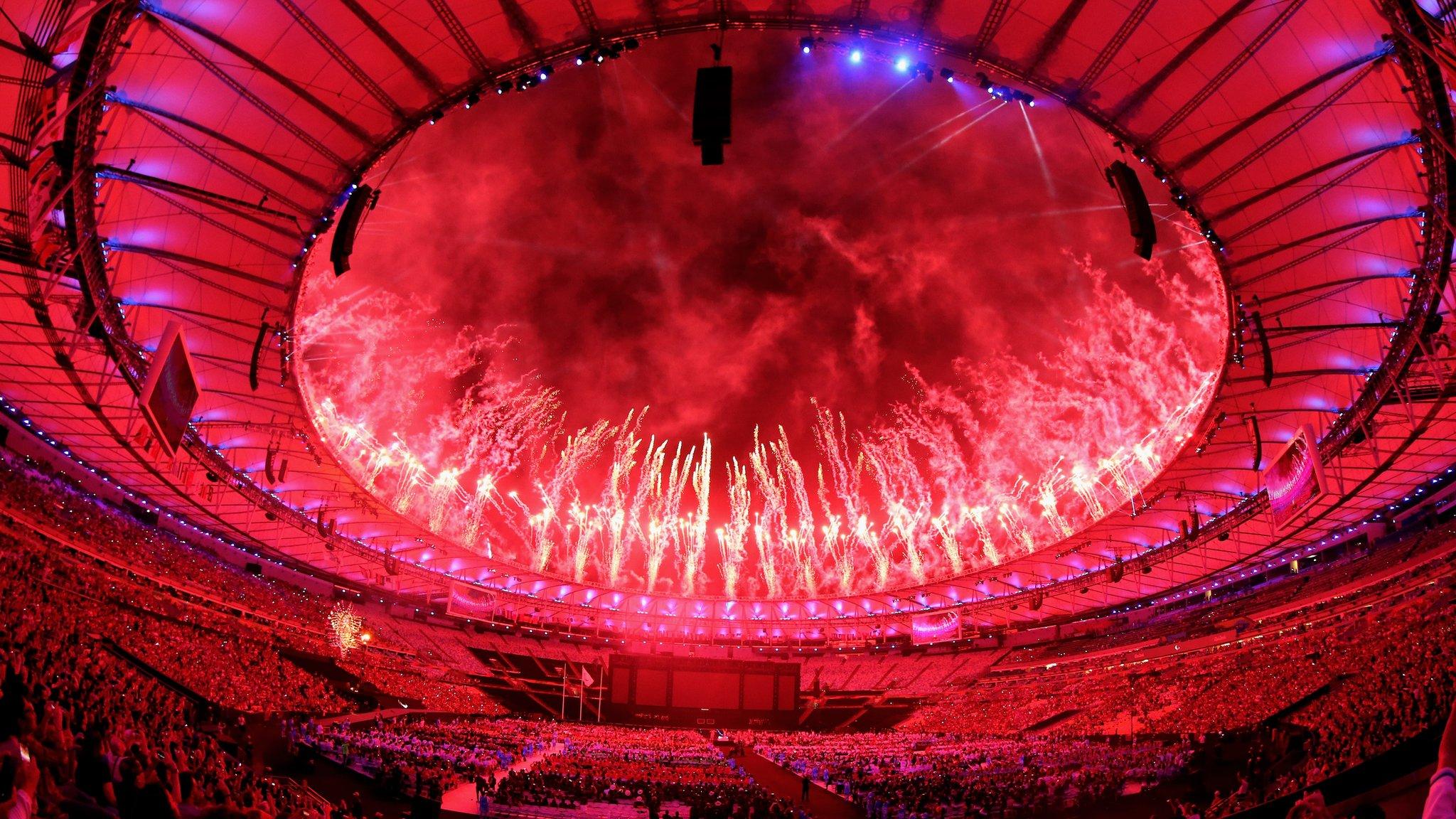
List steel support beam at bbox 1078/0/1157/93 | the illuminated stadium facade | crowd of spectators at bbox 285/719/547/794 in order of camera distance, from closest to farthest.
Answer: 1. the illuminated stadium facade
2. steel support beam at bbox 1078/0/1157/93
3. crowd of spectators at bbox 285/719/547/794

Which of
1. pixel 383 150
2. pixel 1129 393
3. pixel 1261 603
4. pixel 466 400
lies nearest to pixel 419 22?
pixel 383 150

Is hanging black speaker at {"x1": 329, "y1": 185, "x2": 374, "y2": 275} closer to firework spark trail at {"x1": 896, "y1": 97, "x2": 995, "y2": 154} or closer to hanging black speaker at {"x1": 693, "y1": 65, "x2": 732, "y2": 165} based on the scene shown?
hanging black speaker at {"x1": 693, "y1": 65, "x2": 732, "y2": 165}

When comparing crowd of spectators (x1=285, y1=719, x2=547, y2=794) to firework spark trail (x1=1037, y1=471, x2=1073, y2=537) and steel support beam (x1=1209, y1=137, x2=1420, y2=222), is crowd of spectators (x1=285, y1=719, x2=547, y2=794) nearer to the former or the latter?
steel support beam (x1=1209, y1=137, x2=1420, y2=222)

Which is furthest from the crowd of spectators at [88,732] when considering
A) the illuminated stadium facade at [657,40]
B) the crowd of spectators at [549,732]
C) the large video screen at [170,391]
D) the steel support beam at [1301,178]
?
the steel support beam at [1301,178]

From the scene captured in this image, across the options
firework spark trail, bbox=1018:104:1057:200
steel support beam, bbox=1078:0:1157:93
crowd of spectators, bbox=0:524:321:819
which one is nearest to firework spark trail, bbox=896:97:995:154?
firework spark trail, bbox=1018:104:1057:200

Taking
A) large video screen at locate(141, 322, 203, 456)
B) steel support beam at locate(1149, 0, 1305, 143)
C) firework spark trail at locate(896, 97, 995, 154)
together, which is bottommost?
large video screen at locate(141, 322, 203, 456)

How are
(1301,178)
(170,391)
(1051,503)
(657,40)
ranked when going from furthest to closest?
(1051,503), (657,40), (1301,178), (170,391)

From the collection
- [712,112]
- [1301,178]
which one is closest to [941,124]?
[1301,178]

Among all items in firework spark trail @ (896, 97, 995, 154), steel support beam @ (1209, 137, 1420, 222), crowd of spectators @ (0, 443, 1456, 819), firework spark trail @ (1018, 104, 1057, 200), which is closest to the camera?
crowd of spectators @ (0, 443, 1456, 819)

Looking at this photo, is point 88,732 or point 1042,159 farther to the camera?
Result: point 1042,159

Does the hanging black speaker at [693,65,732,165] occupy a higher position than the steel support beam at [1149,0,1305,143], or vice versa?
the steel support beam at [1149,0,1305,143]

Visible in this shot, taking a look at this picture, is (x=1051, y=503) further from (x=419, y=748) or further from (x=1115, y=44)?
(x=419, y=748)

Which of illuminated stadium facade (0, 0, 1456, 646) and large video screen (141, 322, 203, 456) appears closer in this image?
illuminated stadium facade (0, 0, 1456, 646)

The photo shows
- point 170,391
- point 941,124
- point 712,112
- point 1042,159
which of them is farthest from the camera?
point 941,124
